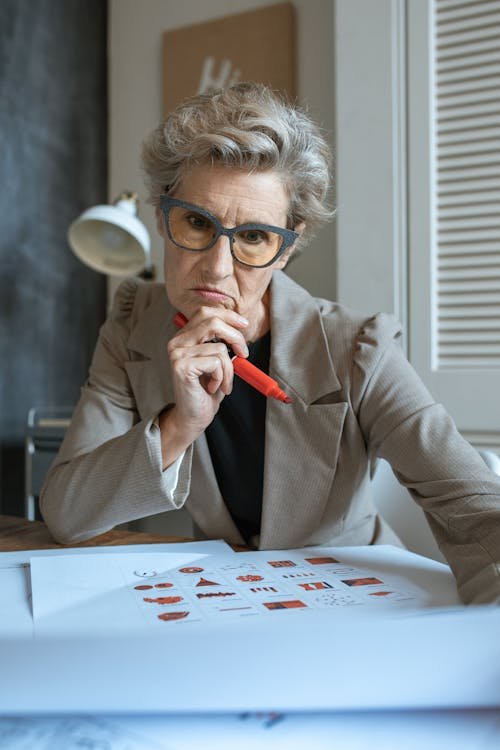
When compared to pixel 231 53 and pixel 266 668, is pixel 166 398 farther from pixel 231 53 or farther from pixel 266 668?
pixel 231 53

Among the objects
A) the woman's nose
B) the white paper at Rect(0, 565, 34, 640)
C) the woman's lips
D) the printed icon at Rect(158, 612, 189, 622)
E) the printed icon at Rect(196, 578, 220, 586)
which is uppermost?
the woman's nose

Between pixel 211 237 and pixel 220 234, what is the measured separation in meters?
0.02

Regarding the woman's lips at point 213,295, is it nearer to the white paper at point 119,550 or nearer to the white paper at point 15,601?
the white paper at point 119,550

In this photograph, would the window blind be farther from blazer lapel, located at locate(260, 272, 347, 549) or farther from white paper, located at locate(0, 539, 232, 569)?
white paper, located at locate(0, 539, 232, 569)

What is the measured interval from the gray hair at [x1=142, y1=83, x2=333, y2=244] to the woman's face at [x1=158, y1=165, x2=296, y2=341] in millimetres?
22

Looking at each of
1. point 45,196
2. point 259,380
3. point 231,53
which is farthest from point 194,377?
point 231,53

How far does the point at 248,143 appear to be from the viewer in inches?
38.4

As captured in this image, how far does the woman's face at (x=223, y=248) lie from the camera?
0.98m

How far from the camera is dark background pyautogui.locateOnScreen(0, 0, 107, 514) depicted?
2.22m

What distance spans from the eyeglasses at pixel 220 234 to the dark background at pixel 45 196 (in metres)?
1.38

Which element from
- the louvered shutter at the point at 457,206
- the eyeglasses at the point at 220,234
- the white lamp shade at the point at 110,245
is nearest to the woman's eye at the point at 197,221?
the eyeglasses at the point at 220,234

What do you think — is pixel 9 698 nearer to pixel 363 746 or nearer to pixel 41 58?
pixel 363 746

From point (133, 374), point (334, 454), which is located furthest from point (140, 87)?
point (334, 454)

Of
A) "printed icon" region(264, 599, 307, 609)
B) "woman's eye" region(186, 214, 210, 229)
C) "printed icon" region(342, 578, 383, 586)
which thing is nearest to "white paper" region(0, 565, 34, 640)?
"printed icon" region(264, 599, 307, 609)
